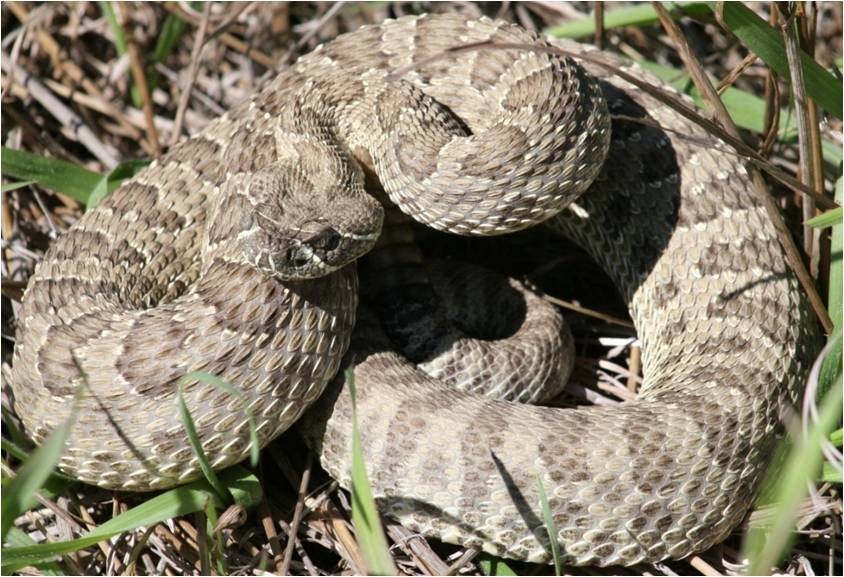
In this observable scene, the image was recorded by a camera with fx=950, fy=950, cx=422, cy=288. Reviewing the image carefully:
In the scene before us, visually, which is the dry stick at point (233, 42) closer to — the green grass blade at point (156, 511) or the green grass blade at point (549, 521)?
the green grass blade at point (156, 511)

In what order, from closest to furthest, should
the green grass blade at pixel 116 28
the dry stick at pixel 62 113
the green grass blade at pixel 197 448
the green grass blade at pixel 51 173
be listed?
the green grass blade at pixel 197 448 → the green grass blade at pixel 51 173 → the green grass blade at pixel 116 28 → the dry stick at pixel 62 113

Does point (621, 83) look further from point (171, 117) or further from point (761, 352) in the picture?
point (171, 117)

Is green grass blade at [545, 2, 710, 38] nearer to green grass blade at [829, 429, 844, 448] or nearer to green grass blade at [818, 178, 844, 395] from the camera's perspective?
green grass blade at [818, 178, 844, 395]

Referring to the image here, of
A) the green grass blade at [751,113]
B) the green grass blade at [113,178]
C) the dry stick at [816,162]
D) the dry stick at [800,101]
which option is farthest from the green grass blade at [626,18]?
the green grass blade at [113,178]

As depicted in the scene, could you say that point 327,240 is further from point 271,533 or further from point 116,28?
point 116,28

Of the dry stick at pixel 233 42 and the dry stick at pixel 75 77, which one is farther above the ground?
the dry stick at pixel 233 42

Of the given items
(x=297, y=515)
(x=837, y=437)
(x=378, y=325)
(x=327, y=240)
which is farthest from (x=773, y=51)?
(x=297, y=515)

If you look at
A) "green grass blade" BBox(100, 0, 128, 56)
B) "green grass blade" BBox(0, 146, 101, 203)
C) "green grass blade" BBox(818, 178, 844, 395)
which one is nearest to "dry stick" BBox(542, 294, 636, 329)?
"green grass blade" BBox(818, 178, 844, 395)

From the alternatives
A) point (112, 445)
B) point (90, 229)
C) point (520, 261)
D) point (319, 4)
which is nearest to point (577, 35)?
point (520, 261)

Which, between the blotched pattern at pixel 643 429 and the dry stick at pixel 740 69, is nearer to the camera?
the blotched pattern at pixel 643 429
